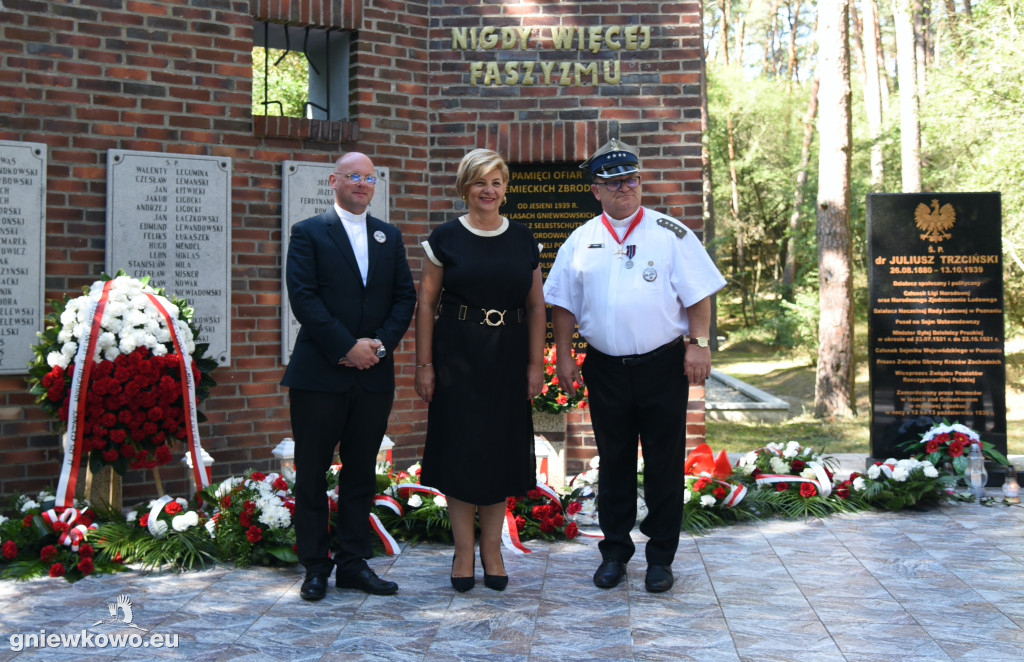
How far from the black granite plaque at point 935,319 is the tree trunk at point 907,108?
30.5 ft

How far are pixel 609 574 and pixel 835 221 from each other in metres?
9.16

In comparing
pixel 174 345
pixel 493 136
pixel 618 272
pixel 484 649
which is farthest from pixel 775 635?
pixel 493 136

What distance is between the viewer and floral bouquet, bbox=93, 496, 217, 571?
14.7ft

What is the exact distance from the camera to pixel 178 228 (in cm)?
601

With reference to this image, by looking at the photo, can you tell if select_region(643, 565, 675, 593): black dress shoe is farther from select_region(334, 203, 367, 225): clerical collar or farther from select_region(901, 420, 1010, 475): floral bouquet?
select_region(901, 420, 1010, 475): floral bouquet

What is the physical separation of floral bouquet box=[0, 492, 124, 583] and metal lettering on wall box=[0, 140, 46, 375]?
3.82ft

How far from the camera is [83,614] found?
149 inches

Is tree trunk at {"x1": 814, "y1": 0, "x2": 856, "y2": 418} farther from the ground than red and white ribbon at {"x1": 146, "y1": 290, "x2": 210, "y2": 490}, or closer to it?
farther from the ground

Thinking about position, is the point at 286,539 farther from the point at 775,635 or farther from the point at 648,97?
the point at 648,97

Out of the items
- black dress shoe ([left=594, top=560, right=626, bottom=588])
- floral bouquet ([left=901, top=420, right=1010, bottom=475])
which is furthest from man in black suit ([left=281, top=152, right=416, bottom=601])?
floral bouquet ([left=901, top=420, right=1010, bottom=475])

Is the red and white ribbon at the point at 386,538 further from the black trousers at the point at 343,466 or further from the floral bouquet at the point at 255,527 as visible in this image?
the black trousers at the point at 343,466

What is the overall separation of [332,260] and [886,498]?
375 centimetres

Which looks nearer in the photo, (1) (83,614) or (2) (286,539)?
(1) (83,614)

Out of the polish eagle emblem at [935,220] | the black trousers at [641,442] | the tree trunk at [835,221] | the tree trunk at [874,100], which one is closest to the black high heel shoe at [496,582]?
the black trousers at [641,442]
